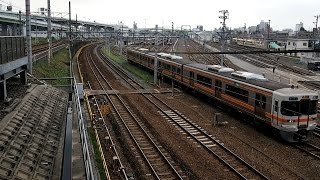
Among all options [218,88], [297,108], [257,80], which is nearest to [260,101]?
[297,108]

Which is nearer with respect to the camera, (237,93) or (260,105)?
(260,105)

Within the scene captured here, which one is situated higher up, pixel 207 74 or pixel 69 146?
pixel 207 74

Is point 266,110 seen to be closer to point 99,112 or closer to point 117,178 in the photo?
point 117,178

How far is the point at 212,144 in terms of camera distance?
54.2ft

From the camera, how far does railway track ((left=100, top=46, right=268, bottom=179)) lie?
1322cm

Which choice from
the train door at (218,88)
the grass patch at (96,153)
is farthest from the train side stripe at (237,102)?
the grass patch at (96,153)

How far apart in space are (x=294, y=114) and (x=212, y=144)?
4.09 meters

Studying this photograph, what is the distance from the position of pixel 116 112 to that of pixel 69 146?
8.39 meters

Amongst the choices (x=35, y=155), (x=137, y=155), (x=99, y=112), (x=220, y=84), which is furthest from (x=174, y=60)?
(x=35, y=155)

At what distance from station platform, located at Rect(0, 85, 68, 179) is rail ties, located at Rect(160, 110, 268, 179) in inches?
246

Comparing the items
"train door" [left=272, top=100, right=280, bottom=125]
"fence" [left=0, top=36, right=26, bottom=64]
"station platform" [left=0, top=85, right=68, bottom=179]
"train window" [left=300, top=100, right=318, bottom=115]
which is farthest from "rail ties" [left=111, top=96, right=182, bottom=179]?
"fence" [left=0, top=36, right=26, bottom=64]

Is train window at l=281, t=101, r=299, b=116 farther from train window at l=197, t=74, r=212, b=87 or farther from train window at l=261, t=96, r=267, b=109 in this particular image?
train window at l=197, t=74, r=212, b=87

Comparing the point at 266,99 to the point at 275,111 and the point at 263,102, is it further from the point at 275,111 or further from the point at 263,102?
the point at 275,111

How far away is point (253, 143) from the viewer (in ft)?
55.0
